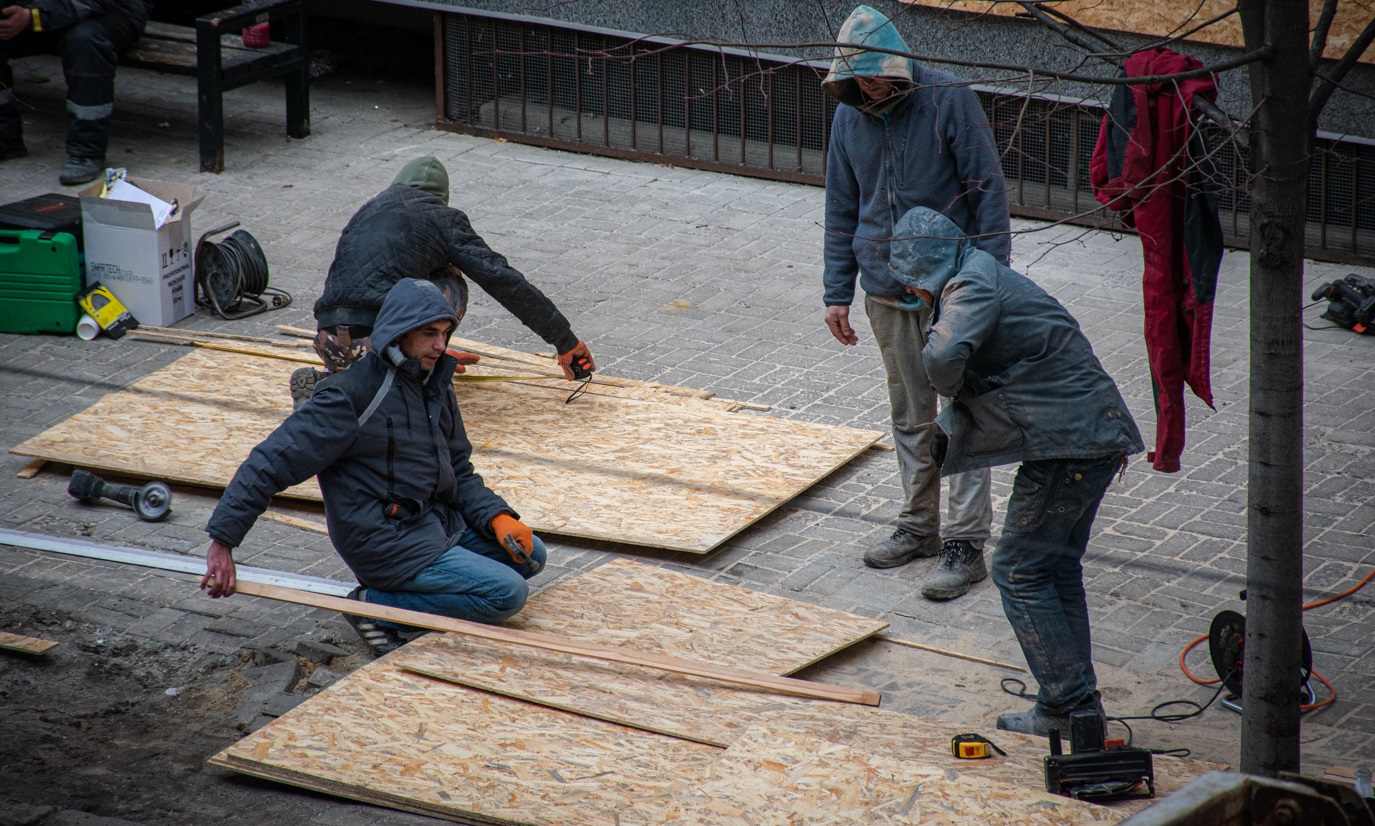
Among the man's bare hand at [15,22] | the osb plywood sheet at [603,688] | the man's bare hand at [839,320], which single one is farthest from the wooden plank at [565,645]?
the man's bare hand at [15,22]

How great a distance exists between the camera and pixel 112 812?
5.13m

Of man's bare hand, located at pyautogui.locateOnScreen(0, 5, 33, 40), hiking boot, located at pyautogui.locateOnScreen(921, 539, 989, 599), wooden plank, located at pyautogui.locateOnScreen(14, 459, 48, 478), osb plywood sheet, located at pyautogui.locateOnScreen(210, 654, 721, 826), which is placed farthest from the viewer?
man's bare hand, located at pyautogui.locateOnScreen(0, 5, 33, 40)

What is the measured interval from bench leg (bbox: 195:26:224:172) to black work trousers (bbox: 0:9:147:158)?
0.66 metres

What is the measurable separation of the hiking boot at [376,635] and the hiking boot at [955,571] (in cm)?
229

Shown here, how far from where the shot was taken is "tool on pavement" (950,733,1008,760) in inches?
200

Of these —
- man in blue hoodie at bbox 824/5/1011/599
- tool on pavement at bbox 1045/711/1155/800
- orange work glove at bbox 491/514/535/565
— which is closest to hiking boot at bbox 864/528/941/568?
man in blue hoodie at bbox 824/5/1011/599

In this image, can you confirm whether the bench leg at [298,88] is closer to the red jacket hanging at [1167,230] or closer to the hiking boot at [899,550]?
the hiking boot at [899,550]

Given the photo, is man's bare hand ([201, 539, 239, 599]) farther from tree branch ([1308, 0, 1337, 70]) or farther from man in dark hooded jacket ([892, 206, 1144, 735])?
tree branch ([1308, 0, 1337, 70])

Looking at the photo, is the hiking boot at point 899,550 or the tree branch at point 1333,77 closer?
the tree branch at point 1333,77

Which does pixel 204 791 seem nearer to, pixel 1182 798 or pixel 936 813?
pixel 936 813

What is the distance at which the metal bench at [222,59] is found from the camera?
40.4 feet

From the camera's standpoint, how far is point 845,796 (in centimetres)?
471

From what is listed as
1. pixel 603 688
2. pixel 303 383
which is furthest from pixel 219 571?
pixel 303 383

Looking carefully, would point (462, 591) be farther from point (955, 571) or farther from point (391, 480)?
point (955, 571)
